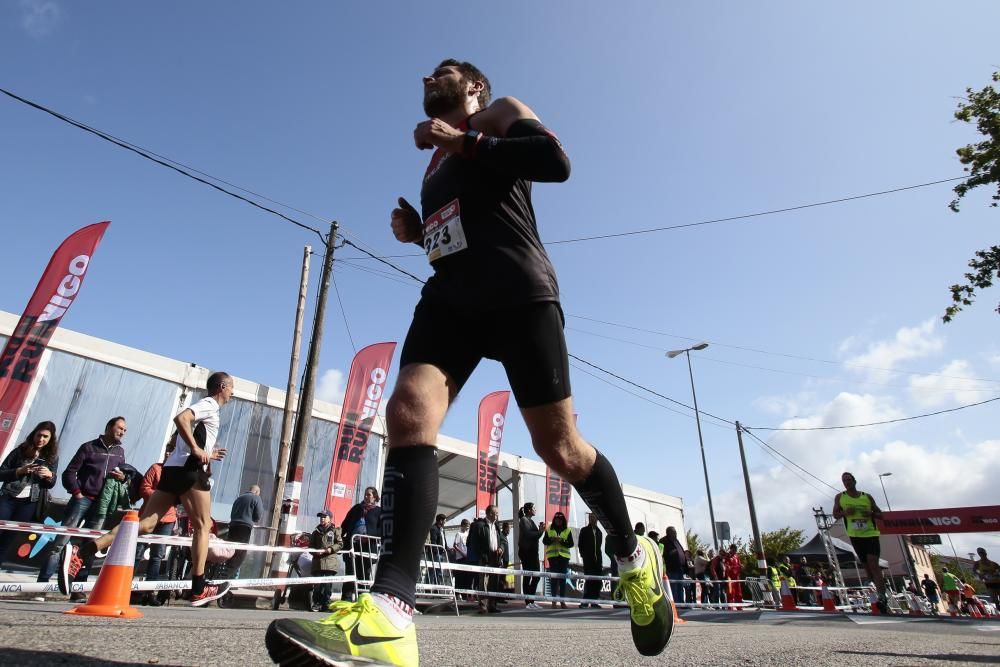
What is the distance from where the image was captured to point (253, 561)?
1056 cm

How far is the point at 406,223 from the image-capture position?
235 centimetres

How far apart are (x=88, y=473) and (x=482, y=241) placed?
6.22 m

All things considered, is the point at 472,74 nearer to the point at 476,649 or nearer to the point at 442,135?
the point at 442,135

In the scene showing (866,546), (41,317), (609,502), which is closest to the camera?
(609,502)

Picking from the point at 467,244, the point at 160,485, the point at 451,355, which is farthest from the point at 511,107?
the point at 160,485

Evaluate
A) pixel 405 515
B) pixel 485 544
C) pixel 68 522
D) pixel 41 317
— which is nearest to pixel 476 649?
pixel 405 515

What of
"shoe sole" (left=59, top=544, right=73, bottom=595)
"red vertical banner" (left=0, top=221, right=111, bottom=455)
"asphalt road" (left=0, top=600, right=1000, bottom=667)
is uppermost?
"red vertical banner" (left=0, top=221, right=111, bottom=455)

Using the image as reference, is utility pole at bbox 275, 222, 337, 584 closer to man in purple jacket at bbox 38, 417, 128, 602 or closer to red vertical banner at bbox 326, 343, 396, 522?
A: red vertical banner at bbox 326, 343, 396, 522

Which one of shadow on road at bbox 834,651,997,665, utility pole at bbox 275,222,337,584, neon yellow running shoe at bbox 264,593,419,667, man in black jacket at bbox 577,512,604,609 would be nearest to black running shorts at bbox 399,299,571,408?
neon yellow running shoe at bbox 264,593,419,667

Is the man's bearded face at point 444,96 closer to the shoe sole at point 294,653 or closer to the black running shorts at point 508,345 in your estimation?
the black running shorts at point 508,345

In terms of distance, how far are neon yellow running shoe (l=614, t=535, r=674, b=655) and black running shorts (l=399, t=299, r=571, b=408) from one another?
74 centimetres

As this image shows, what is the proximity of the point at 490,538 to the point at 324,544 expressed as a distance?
294cm

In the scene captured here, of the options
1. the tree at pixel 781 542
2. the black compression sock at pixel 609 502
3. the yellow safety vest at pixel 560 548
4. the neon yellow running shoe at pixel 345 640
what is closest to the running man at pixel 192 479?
the black compression sock at pixel 609 502

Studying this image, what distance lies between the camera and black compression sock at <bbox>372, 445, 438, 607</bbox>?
1.52 metres
